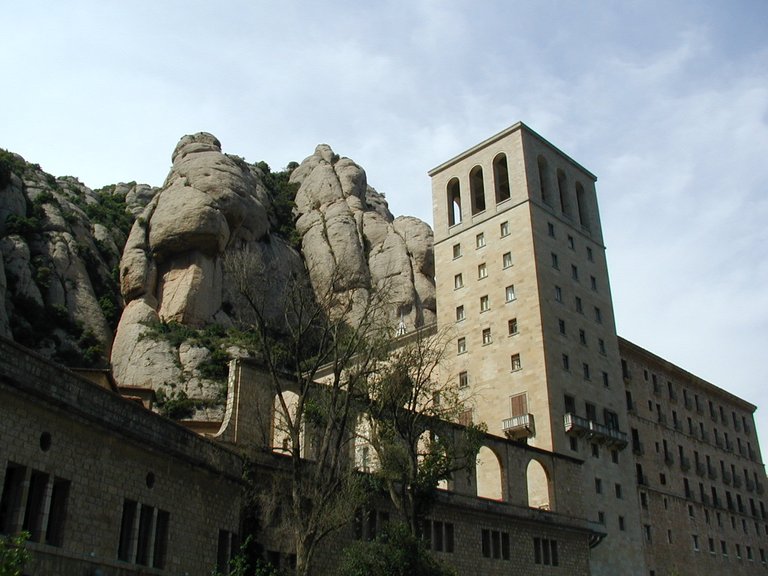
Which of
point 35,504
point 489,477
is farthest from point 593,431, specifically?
point 35,504

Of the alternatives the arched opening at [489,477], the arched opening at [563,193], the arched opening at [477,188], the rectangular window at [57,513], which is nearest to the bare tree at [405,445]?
the arched opening at [489,477]

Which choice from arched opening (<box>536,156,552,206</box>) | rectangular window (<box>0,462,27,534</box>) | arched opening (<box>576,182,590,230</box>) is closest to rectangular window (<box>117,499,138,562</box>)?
rectangular window (<box>0,462,27,534</box>)

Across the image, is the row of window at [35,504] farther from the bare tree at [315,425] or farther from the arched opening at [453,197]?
the arched opening at [453,197]

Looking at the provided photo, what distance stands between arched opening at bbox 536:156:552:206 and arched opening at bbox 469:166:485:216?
3817mm

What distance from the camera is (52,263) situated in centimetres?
6059

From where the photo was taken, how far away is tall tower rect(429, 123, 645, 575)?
141 feet

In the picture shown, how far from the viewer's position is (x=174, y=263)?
6322 centimetres

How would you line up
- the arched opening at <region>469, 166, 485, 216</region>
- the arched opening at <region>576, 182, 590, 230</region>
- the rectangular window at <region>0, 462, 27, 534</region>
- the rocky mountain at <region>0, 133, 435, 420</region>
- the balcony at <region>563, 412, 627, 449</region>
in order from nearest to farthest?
1. the rectangular window at <region>0, 462, 27, 534</region>
2. the balcony at <region>563, 412, 627, 449</region>
3. the arched opening at <region>469, 166, 485, 216</region>
4. the arched opening at <region>576, 182, 590, 230</region>
5. the rocky mountain at <region>0, 133, 435, 420</region>

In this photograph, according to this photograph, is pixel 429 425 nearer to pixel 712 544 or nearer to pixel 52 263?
pixel 712 544

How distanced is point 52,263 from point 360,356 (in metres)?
40.5

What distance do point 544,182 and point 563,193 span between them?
267 cm

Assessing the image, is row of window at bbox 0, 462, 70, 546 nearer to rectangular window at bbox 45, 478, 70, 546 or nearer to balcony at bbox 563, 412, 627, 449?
rectangular window at bbox 45, 478, 70, 546

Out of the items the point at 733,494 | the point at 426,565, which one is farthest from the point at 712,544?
the point at 426,565

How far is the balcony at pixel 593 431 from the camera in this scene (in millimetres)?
A: 42406
